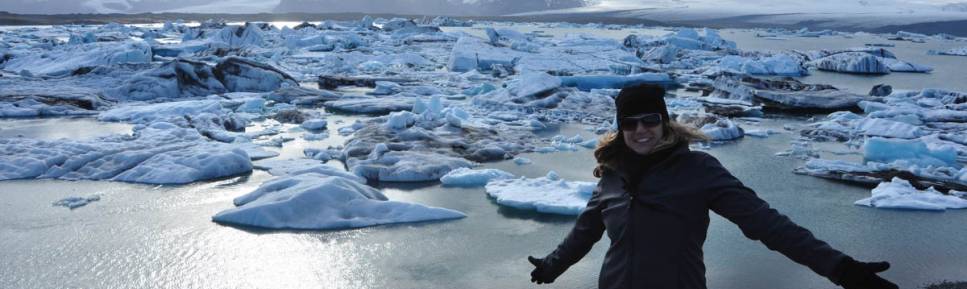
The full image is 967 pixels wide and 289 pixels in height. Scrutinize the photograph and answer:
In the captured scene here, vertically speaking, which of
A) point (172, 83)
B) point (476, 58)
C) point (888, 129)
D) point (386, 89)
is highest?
point (476, 58)

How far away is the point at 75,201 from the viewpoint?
255 inches

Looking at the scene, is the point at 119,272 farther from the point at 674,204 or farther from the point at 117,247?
the point at 674,204

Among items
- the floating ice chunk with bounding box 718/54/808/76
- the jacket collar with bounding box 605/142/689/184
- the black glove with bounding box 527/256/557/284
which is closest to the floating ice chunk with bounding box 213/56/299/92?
the floating ice chunk with bounding box 718/54/808/76

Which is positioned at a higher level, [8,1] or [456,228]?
[8,1]

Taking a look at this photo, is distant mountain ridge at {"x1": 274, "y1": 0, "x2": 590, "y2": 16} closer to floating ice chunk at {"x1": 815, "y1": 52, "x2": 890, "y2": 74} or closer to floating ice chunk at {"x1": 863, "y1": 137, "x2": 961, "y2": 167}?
floating ice chunk at {"x1": 815, "y1": 52, "x2": 890, "y2": 74}

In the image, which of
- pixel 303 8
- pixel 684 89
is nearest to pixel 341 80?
pixel 684 89

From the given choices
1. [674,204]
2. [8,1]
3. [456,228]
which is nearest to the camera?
[674,204]

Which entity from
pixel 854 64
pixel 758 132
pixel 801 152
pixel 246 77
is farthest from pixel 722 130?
pixel 854 64

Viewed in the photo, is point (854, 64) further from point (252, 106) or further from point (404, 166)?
point (404, 166)

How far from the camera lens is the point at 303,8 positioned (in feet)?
291

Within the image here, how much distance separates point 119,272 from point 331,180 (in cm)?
179

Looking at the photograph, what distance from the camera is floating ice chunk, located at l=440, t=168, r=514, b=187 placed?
7277mm

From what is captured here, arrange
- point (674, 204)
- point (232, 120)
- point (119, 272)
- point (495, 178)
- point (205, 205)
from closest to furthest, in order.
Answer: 1. point (674, 204)
2. point (119, 272)
3. point (205, 205)
4. point (495, 178)
5. point (232, 120)

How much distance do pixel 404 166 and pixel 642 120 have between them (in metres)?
5.97
